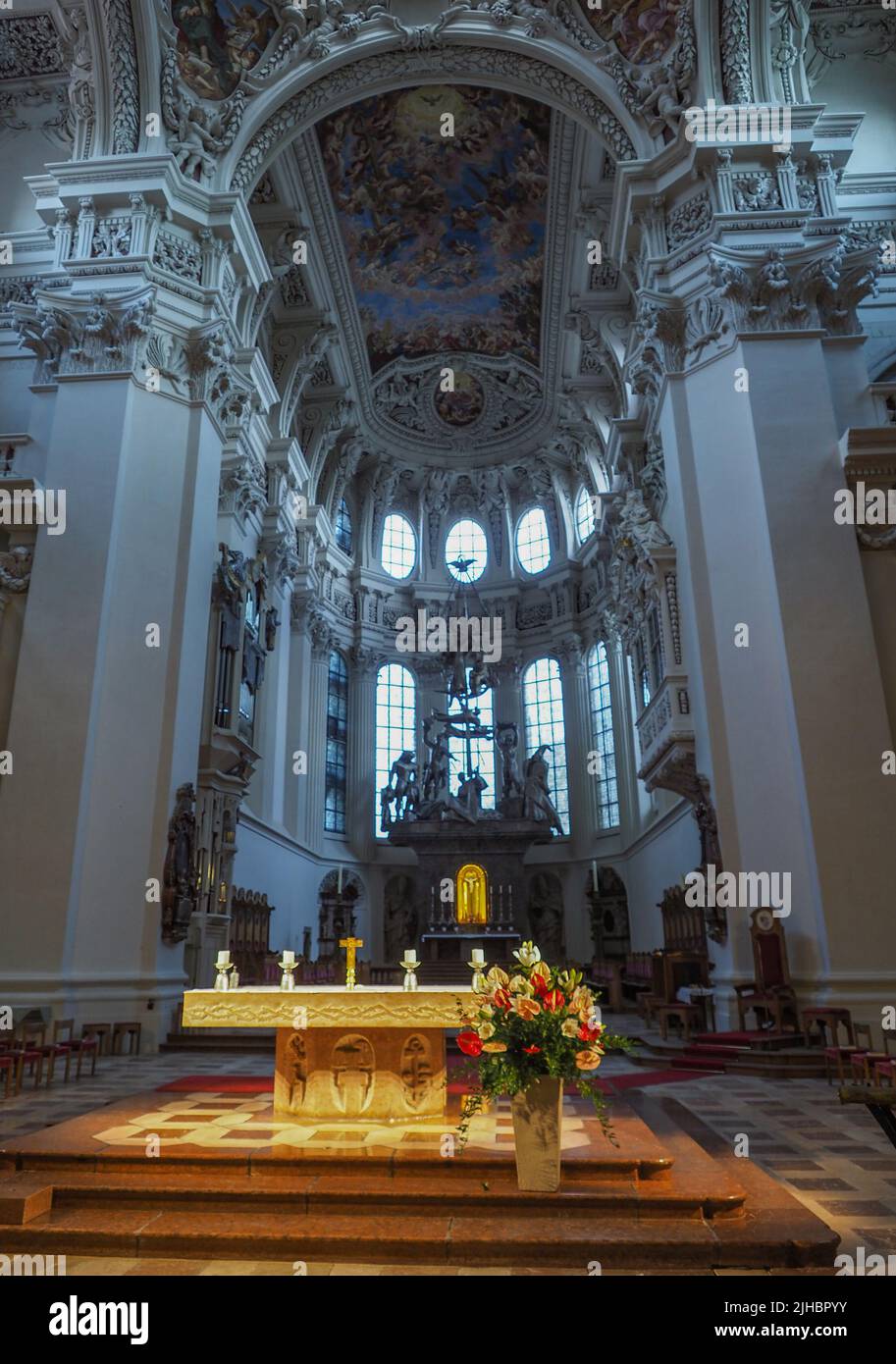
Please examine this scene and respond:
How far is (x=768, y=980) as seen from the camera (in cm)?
999

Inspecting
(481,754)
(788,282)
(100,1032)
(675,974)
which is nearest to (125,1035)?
(100,1032)

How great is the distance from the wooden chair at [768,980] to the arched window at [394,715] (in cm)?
1564

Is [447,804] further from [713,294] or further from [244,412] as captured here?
[713,294]

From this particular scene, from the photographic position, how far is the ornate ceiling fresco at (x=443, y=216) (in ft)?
58.4

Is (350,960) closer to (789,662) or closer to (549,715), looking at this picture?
(789,662)

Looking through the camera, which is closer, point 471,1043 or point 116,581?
point 471,1043

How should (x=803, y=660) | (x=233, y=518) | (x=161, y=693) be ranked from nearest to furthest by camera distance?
(x=803, y=660) → (x=161, y=693) → (x=233, y=518)

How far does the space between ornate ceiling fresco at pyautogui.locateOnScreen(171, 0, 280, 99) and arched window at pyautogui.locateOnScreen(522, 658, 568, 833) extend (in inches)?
620

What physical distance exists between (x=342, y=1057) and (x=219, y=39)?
15718 mm

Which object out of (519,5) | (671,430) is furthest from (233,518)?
(519,5)

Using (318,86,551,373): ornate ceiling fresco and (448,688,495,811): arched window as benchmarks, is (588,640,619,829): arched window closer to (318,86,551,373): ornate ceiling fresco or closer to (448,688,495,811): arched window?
(448,688,495,811): arched window

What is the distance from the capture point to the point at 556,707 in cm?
2530

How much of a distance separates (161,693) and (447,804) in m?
11.7

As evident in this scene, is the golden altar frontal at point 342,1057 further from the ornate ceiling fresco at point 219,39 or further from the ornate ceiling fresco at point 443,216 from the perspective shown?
the ornate ceiling fresco at point 443,216
